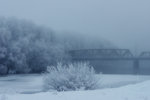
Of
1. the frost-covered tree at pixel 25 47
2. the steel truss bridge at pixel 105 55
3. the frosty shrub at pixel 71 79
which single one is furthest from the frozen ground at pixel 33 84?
the steel truss bridge at pixel 105 55

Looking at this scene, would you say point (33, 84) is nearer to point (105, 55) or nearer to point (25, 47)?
point (25, 47)

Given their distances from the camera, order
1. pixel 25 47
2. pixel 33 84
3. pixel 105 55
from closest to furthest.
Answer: pixel 33 84
pixel 25 47
pixel 105 55

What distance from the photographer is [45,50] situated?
225ft

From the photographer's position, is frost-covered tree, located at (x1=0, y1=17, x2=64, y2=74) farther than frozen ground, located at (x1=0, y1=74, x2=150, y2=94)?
Yes

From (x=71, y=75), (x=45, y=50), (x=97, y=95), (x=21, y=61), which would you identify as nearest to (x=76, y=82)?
(x=71, y=75)

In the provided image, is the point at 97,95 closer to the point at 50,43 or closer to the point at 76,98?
the point at 76,98

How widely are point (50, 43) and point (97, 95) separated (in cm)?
6363

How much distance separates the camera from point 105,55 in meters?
94.1

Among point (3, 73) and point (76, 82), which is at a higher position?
point (76, 82)

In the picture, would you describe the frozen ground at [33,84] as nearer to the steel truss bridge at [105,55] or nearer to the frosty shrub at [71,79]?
the frosty shrub at [71,79]

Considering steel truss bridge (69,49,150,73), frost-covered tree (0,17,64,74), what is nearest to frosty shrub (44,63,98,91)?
frost-covered tree (0,17,64,74)

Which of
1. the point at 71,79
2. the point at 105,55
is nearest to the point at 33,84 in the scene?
the point at 71,79

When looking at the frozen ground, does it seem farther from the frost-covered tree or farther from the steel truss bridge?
the steel truss bridge

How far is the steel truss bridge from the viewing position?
84.8 metres
